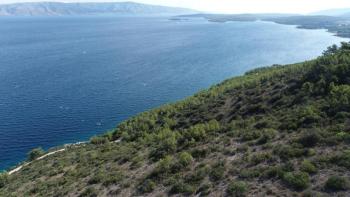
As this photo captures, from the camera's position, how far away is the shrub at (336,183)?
1922 cm

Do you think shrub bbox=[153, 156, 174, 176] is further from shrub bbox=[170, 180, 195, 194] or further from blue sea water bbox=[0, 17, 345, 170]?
blue sea water bbox=[0, 17, 345, 170]

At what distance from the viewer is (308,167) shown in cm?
2181

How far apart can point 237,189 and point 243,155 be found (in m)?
6.48

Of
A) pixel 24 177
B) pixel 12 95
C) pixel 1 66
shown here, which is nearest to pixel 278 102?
pixel 24 177

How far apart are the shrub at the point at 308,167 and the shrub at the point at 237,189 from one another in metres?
3.80

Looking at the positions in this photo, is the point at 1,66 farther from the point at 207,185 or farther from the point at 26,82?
the point at 207,185

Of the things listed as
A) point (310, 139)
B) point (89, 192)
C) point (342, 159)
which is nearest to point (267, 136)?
point (310, 139)

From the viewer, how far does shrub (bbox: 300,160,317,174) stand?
70.9 ft

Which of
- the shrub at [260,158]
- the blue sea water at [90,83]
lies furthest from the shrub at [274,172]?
the blue sea water at [90,83]

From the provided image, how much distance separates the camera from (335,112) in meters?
31.1

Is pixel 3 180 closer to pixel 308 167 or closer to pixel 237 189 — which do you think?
pixel 237 189

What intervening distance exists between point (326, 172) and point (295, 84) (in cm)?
2844

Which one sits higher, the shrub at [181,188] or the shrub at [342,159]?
the shrub at [342,159]

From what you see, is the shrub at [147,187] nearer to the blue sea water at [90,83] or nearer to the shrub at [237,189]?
A: the shrub at [237,189]
